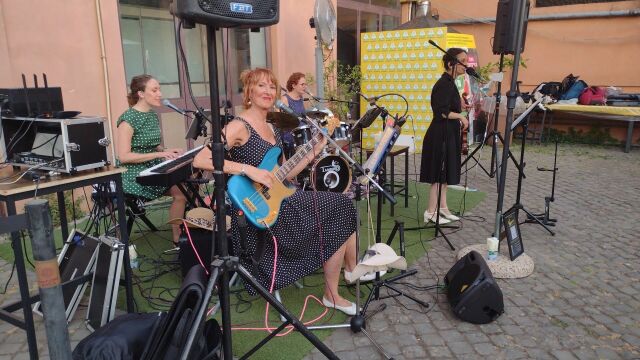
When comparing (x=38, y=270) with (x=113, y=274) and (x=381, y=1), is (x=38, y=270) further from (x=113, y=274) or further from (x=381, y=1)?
(x=381, y=1)

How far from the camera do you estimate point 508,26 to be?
3.56m

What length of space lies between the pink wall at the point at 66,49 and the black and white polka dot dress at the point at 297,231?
10.1ft

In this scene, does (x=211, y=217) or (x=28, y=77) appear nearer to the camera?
(x=211, y=217)

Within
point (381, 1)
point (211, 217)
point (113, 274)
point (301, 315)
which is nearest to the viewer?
point (113, 274)

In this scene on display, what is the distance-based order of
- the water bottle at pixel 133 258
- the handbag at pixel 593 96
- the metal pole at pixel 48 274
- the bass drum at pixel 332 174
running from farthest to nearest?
the handbag at pixel 593 96 → the bass drum at pixel 332 174 → the water bottle at pixel 133 258 → the metal pole at pixel 48 274

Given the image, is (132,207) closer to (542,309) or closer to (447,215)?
(447,215)

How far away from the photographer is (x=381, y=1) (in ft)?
36.8

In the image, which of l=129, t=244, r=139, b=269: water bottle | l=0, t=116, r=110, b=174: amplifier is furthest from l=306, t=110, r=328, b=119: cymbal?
l=129, t=244, r=139, b=269: water bottle

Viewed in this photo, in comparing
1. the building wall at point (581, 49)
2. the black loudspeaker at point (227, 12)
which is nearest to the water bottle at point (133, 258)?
the black loudspeaker at point (227, 12)

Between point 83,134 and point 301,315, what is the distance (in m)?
1.79

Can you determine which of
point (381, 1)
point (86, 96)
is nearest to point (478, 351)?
point (86, 96)

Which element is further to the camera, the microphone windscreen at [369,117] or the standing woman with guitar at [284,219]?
the microphone windscreen at [369,117]

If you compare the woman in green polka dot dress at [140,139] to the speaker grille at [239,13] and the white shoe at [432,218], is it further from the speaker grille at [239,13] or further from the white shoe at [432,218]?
the white shoe at [432,218]

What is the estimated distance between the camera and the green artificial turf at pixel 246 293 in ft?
9.00
